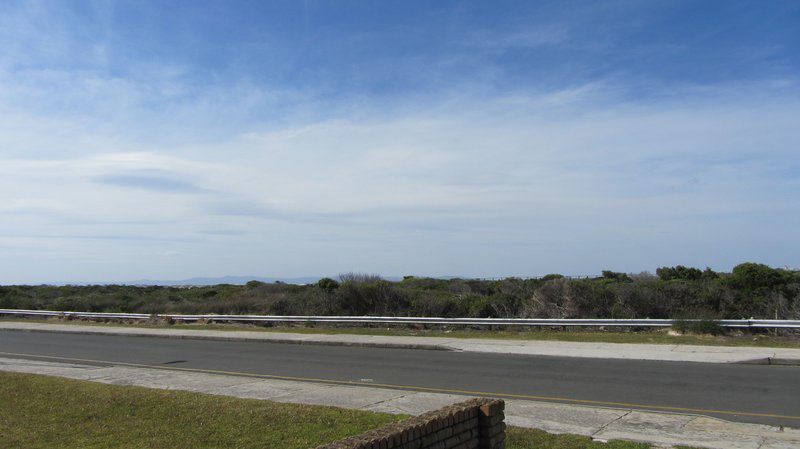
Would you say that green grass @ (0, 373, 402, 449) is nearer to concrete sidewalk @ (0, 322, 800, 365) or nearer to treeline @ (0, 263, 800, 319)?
concrete sidewalk @ (0, 322, 800, 365)

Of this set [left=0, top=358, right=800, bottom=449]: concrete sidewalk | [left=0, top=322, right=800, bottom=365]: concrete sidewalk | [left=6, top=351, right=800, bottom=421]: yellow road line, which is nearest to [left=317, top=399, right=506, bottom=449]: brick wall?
[left=0, top=358, right=800, bottom=449]: concrete sidewalk

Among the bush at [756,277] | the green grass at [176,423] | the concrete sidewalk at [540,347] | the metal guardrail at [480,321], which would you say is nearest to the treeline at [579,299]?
the bush at [756,277]

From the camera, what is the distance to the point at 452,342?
763 inches

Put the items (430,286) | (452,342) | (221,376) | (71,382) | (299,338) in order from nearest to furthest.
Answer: (71,382) < (221,376) < (452,342) < (299,338) < (430,286)

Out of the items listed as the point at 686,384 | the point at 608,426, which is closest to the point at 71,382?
the point at 608,426

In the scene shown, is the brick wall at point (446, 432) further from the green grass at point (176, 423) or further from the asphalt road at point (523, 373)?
the asphalt road at point (523, 373)

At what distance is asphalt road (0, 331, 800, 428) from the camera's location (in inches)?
401

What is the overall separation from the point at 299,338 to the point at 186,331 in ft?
23.8

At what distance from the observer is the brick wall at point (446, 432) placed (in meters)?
4.56

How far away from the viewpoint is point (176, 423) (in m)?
9.26

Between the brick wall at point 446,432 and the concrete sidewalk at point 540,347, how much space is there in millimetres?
10267

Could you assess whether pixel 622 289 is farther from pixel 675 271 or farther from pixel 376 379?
pixel 376 379

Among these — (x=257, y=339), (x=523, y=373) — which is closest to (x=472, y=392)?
(x=523, y=373)

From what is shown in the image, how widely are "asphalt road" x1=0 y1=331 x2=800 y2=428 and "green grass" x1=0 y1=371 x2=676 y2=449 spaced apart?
3.03m
